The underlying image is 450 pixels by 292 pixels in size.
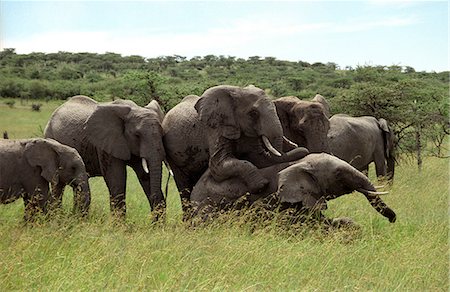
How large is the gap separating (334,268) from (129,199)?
21.1 feet

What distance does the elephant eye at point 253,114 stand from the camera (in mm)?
8047

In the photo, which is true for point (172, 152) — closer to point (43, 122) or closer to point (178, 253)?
point (178, 253)

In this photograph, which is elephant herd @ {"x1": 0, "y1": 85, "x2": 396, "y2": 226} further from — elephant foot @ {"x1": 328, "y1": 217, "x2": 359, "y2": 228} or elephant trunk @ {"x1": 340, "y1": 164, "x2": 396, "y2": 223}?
elephant foot @ {"x1": 328, "y1": 217, "x2": 359, "y2": 228}

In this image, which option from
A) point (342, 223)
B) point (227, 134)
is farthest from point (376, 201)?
point (227, 134)

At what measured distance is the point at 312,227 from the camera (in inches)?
291

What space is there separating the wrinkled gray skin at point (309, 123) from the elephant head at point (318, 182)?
3.17ft

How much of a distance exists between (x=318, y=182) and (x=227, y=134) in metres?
1.39

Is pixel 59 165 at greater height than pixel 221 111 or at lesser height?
lesser

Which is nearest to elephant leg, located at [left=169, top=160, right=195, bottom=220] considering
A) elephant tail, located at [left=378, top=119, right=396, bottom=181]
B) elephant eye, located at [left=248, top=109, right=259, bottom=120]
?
elephant eye, located at [left=248, top=109, right=259, bottom=120]

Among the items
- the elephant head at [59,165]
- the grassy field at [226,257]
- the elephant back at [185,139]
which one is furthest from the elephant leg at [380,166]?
the elephant head at [59,165]

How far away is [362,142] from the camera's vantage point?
13180mm

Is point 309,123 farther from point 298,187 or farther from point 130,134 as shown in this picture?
point 130,134

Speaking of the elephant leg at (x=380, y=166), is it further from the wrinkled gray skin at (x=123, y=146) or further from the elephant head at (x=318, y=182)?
the elephant head at (x=318, y=182)

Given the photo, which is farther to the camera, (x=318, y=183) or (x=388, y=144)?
(x=388, y=144)
